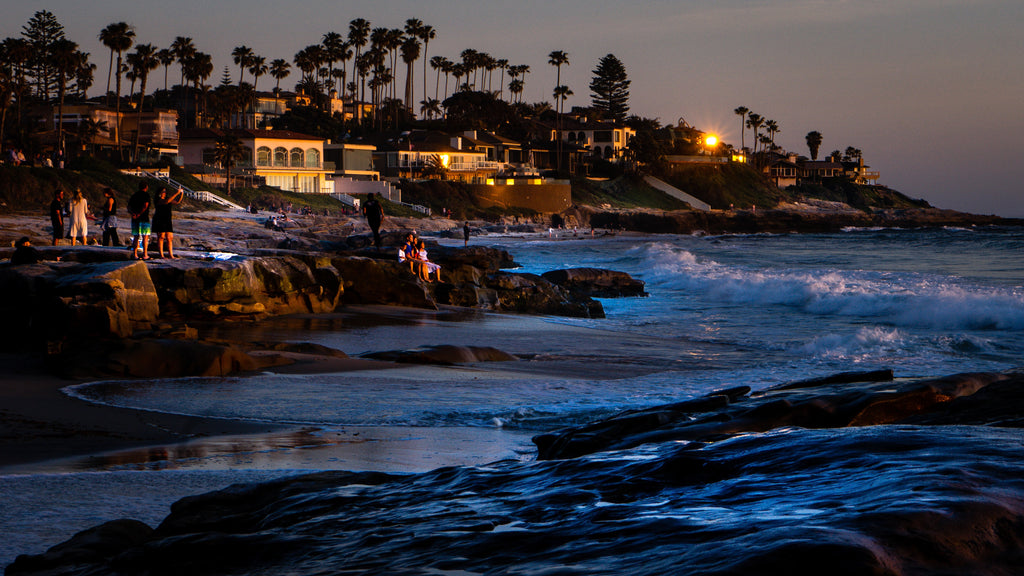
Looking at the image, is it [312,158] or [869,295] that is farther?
[312,158]

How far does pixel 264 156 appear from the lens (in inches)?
3410

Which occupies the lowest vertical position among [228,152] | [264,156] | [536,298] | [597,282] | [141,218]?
[536,298]

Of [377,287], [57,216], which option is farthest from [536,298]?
[57,216]

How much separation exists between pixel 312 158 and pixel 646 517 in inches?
3478

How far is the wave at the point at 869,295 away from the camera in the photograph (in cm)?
2266

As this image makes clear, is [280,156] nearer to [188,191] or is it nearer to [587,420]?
[188,191]

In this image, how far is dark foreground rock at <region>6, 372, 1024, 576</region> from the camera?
3666 millimetres

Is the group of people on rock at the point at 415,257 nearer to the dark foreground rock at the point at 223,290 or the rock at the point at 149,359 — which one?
the dark foreground rock at the point at 223,290

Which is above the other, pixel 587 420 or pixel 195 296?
pixel 195 296

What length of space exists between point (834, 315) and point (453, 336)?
40.1ft

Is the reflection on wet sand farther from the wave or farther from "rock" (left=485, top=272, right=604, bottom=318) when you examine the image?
the wave

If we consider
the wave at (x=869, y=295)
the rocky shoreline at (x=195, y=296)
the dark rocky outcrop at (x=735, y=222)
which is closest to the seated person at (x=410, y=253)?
the rocky shoreline at (x=195, y=296)

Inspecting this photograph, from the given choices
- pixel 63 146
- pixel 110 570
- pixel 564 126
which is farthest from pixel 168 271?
pixel 564 126

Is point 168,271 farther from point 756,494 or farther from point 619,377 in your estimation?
point 756,494
